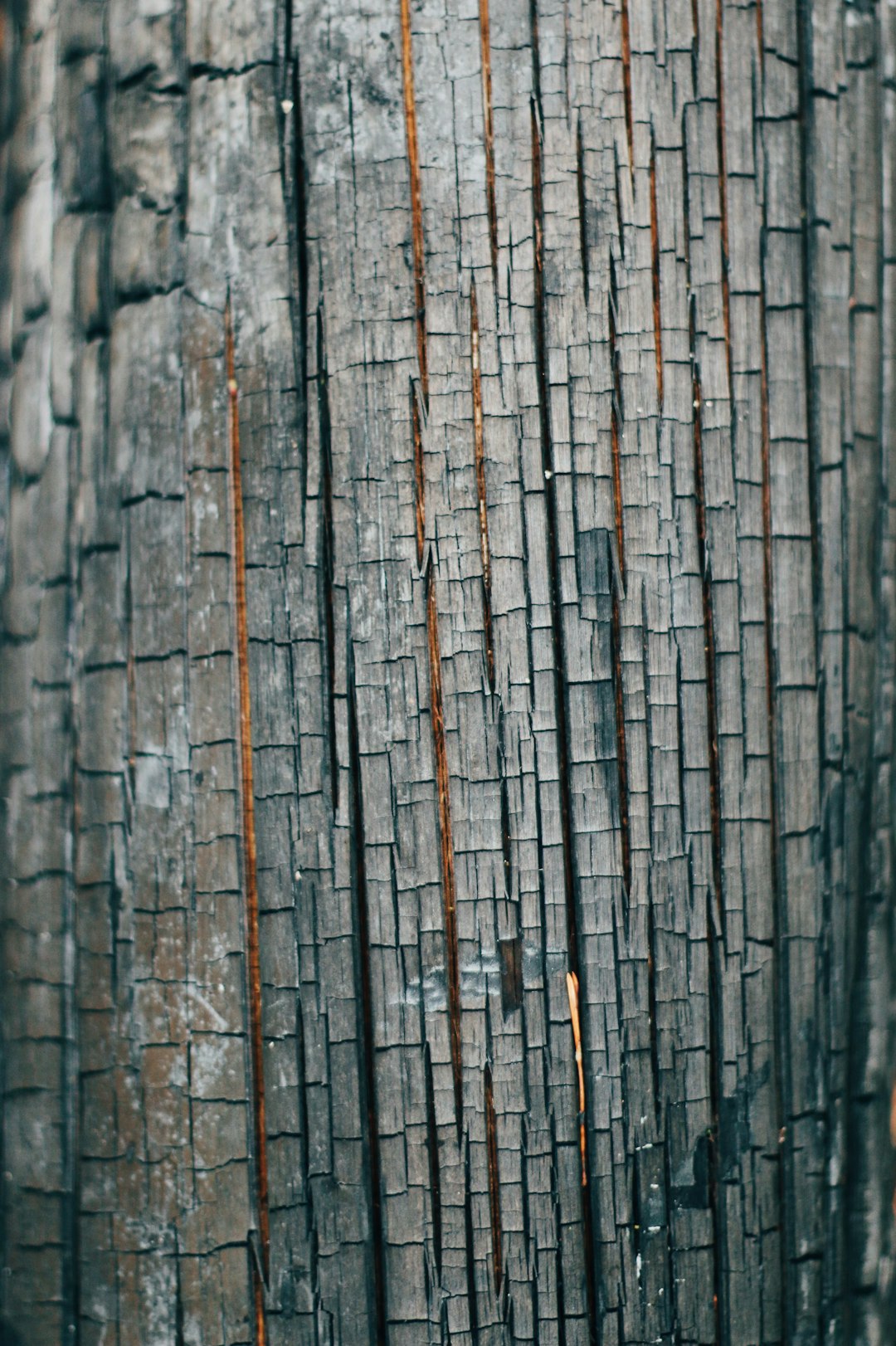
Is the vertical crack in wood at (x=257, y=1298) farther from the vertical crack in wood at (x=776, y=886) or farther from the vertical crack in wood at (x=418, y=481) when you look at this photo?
the vertical crack in wood at (x=418, y=481)

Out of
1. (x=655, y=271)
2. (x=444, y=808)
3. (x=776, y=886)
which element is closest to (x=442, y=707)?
(x=444, y=808)

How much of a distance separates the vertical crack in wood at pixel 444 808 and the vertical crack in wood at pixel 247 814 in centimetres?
20

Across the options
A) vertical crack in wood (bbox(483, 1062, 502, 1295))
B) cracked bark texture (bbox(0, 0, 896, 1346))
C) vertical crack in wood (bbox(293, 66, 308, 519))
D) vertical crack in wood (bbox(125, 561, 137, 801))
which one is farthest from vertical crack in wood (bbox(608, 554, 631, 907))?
vertical crack in wood (bbox(125, 561, 137, 801))

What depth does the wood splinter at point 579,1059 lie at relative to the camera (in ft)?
3.28

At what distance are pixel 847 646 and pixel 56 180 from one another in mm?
1084

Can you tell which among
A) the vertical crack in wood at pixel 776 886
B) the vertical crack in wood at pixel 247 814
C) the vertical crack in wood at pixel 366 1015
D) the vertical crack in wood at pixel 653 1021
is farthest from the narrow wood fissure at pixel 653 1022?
the vertical crack in wood at pixel 247 814

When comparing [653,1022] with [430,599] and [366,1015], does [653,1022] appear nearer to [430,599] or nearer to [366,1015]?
[366,1015]

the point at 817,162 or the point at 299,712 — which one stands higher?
the point at 817,162

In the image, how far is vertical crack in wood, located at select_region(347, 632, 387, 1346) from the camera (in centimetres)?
99

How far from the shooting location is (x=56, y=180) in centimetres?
111

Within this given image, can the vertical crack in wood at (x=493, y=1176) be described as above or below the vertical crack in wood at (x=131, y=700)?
below

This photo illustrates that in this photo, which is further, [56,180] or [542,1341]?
[56,180]

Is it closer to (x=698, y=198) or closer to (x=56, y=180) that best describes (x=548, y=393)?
(x=698, y=198)

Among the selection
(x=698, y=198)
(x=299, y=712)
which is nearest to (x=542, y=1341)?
(x=299, y=712)
